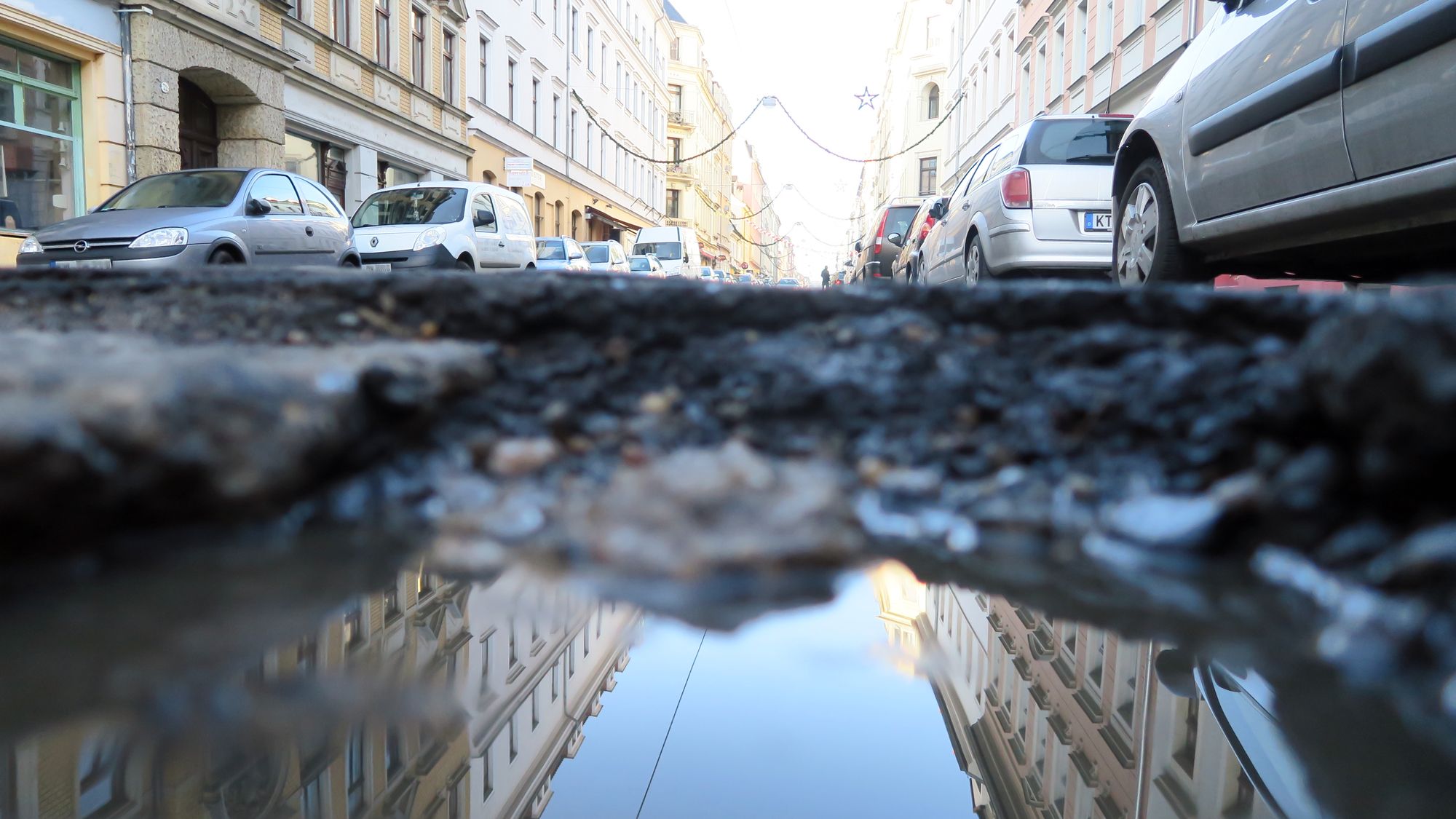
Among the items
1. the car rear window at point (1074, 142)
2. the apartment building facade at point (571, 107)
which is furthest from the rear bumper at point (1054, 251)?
the apartment building facade at point (571, 107)

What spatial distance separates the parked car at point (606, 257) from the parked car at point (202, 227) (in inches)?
428

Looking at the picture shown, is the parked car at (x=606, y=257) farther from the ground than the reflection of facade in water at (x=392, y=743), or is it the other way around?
the parked car at (x=606, y=257)

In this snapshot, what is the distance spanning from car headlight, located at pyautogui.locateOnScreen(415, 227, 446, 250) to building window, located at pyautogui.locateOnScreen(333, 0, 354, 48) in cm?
645

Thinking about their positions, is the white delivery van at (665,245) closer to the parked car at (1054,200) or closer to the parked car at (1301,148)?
the parked car at (1054,200)

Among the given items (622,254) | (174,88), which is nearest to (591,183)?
(622,254)

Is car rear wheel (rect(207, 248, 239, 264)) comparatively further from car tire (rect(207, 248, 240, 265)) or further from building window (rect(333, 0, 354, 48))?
building window (rect(333, 0, 354, 48))

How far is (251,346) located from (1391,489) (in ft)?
7.22

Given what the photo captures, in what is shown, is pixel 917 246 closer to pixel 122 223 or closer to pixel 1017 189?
pixel 1017 189

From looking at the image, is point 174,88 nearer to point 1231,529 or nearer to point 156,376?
point 156,376

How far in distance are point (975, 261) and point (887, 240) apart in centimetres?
969

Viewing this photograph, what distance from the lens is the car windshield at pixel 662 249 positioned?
29.5m

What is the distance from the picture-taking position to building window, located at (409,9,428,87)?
62.1ft

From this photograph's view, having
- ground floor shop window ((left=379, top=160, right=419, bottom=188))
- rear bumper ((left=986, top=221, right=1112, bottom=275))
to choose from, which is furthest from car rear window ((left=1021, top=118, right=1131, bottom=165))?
ground floor shop window ((left=379, top=160, right=419, bottom=188))

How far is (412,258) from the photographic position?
37.5 ft
